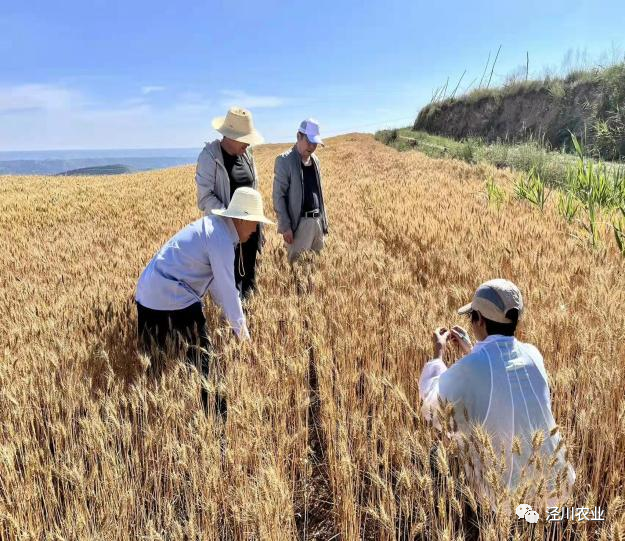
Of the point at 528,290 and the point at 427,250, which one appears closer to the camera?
the point at 528,290

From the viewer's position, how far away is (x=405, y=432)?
1.56 m

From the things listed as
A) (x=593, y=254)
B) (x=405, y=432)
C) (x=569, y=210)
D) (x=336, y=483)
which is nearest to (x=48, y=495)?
(x=336, y=483)

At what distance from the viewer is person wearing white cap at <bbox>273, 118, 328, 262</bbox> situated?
3.80m

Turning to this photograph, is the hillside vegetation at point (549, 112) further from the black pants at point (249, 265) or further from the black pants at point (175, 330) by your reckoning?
the black pants at point (175, 330)

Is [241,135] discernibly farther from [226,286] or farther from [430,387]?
[430,387]

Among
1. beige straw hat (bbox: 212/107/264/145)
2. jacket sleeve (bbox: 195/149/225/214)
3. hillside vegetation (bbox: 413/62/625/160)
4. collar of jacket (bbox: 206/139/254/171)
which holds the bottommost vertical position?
jacket sleeve (bbox: 195/149/225/214)

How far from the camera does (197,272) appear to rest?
243 cm

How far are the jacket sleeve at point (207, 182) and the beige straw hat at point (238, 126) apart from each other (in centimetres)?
23

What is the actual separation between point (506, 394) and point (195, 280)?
1.69m

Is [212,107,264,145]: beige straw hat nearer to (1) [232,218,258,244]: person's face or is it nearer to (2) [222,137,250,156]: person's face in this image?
(2) [222,137,250,156]: person's face

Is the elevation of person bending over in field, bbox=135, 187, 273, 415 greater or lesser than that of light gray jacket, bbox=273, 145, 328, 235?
lesser

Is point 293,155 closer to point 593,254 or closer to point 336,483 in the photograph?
point 593,254

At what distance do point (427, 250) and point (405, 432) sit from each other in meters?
2.62

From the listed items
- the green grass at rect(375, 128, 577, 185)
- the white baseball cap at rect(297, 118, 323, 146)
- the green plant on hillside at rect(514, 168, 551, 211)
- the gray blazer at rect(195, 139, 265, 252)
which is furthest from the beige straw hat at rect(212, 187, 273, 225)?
the green grass at rect(375, 128, 577, 185)
